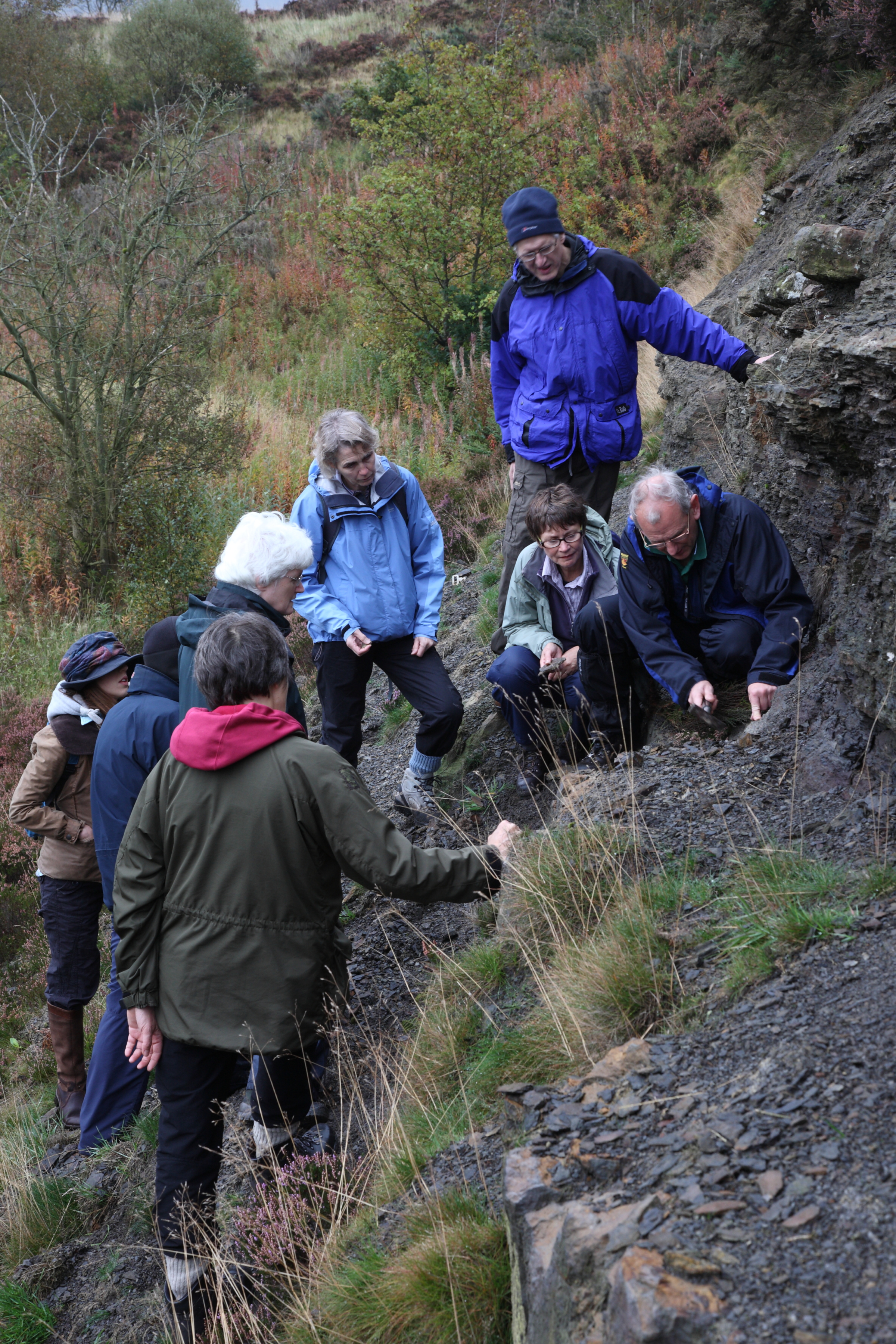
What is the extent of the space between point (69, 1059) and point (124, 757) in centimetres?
209

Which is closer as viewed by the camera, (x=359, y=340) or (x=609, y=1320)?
(x=609, y=1320)

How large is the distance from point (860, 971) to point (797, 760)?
1.41 metres

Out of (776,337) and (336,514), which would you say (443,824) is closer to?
(336,514)

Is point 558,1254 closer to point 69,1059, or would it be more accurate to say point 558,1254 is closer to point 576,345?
point 69,1059

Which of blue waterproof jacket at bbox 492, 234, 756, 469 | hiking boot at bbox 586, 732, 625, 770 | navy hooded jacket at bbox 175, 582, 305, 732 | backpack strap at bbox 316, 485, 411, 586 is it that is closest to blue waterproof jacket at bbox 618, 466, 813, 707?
hiking boot at bbox 586, 732, 625, 770

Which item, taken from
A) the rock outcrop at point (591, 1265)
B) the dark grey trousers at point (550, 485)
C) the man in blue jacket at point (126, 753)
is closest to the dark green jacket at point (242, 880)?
the man in blue jacket at point (126, 753)

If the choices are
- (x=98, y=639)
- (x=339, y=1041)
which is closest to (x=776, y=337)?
(x=98, y=639)

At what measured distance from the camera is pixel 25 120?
955 inches

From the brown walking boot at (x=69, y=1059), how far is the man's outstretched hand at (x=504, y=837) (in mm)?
2603

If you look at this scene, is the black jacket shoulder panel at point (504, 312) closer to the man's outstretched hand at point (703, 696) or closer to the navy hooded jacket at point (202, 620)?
the man's outstretched hand at point (703, 696)

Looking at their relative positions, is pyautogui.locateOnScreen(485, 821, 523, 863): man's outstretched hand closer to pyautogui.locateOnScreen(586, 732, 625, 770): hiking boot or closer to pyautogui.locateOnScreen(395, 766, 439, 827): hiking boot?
pyautogui.locateOnScreen(586, 732, 625, 770): hiking boot

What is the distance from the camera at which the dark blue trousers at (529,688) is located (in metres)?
4.90

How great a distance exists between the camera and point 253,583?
370 centimetres

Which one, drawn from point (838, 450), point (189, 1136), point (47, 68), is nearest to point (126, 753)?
point (189, 1136)
